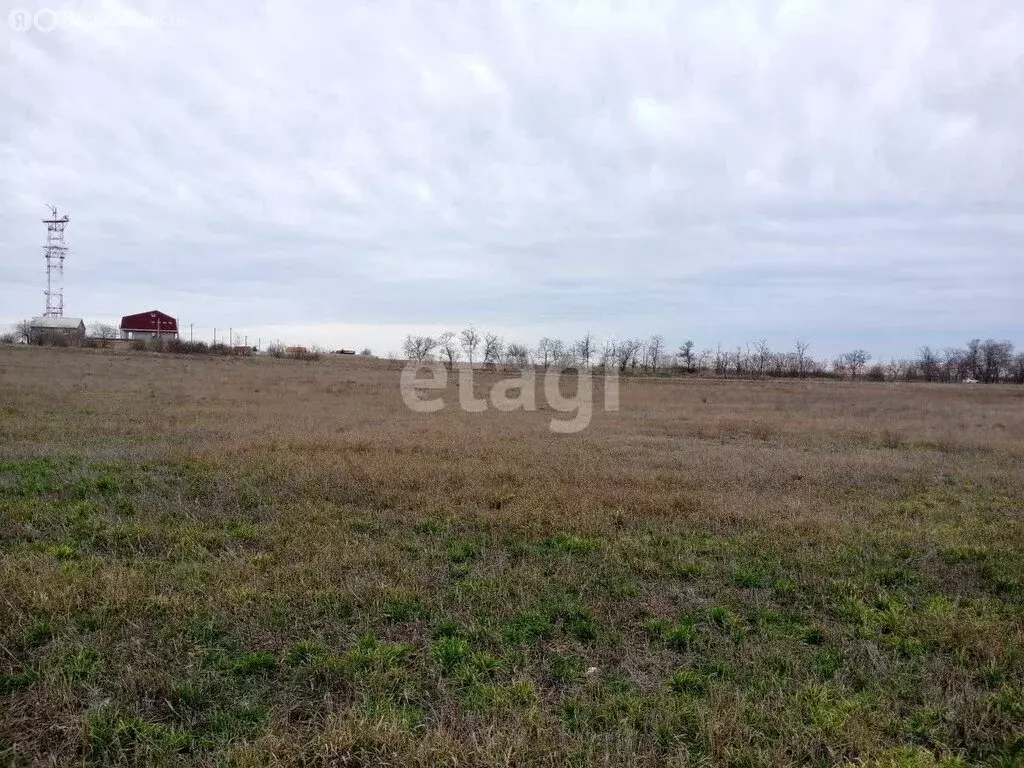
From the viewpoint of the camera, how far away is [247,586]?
18.4 ft

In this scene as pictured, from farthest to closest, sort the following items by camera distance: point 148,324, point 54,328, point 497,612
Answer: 1. point 148,324
2. point 54,328
3. point 497,612

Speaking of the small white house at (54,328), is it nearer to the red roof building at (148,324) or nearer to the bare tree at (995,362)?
the red roof building at (148,324)

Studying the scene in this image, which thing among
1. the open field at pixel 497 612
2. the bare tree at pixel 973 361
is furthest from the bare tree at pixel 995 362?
the open field at pixel 497 612

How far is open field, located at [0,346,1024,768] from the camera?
3.68 m

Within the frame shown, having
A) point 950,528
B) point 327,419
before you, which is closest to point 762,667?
point 950,528

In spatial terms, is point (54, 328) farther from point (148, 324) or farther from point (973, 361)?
point (973, 361)

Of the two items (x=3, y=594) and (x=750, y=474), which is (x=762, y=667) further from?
(x=750, y=474)

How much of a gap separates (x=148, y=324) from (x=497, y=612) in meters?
104

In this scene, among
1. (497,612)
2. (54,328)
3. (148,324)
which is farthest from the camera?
(148,324)

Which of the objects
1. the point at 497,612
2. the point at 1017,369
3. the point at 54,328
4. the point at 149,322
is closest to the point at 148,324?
the point at 149,322

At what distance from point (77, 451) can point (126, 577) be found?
7.86 meters

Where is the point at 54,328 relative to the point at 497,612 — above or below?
above

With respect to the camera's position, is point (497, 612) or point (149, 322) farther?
point (149, 322)

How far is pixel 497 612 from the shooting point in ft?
17.5
